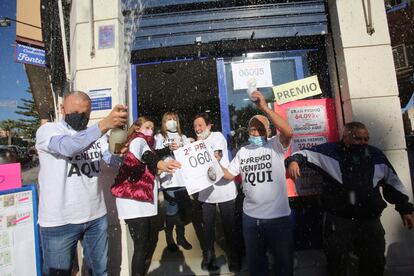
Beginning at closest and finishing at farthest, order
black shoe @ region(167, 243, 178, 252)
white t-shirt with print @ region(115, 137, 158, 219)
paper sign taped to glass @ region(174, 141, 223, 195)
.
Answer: paper sign taped to glass @ region(174, 141, 223, 195) → white t-shirt with print @ region(115, 137, 158, 219) → black shoe @ region(167, 243, 178, 252)

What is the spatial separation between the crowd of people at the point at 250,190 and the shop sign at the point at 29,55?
923 centimetres

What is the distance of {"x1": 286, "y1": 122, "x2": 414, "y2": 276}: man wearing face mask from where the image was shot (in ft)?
9.16

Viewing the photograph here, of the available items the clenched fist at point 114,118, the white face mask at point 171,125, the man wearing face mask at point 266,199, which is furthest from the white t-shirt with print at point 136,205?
the man wearing face mask at point 266,199

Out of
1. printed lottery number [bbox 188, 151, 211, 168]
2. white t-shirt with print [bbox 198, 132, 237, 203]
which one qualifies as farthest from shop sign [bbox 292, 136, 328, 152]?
printed lottery number [bbox 188, 151, 211, 168]

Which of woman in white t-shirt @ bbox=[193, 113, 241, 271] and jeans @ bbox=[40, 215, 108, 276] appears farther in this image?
woman in white t-shirt @ bbox=[193, 113, 241, 271]

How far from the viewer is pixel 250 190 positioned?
2.81 meters

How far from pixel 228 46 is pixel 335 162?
2.51 metres

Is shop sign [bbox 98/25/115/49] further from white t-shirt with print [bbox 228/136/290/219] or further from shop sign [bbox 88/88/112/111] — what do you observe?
white t-shirt with print [bbox 228/136/290/219]

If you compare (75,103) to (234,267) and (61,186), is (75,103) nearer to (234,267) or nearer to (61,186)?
(61,186)

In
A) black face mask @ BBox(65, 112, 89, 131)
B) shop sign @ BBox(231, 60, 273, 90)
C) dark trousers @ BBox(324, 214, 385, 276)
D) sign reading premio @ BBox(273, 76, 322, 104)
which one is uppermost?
shop sign @ BBox(231, 60, 273, 90)

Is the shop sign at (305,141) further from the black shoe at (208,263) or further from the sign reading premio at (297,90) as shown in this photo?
the black shoe at (208,263)

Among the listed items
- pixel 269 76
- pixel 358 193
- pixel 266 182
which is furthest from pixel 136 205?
pixel 269 76

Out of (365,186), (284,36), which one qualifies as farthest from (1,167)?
(284,36)

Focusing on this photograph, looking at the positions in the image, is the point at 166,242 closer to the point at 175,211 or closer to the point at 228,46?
the point at 175,211
